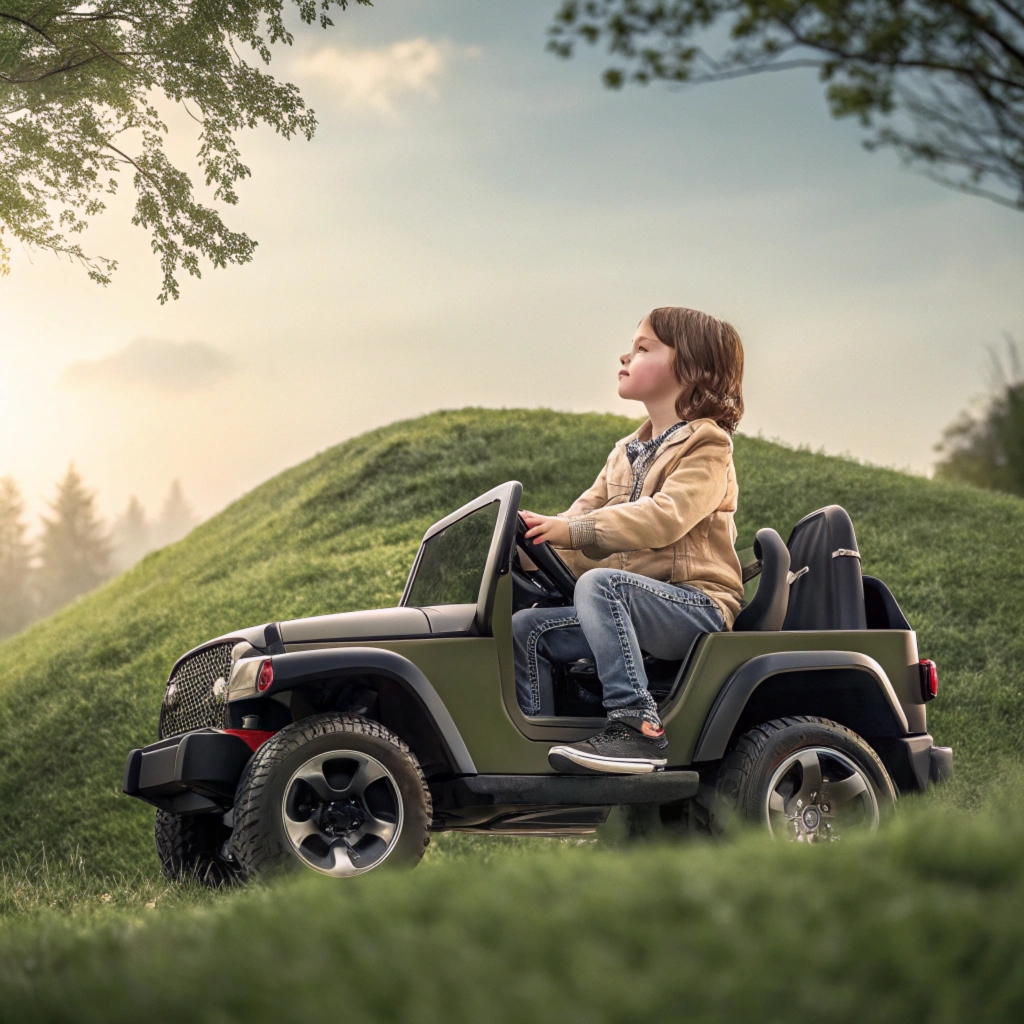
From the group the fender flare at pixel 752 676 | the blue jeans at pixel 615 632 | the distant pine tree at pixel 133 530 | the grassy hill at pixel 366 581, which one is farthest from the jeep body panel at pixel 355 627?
the distant pine tree at pixel 133 530

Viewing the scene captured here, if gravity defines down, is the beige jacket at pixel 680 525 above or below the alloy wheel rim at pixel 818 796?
→ above

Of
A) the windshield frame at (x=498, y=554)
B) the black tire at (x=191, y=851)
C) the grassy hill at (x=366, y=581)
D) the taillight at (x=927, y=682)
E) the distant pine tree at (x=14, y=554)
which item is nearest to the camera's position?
the windshield frame at (x=498, y=554)

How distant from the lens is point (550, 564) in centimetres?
496

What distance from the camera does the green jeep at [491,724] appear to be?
4094mm

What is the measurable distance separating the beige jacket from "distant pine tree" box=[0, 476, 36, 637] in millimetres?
85393

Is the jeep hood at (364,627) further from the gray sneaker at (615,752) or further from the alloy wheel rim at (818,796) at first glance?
the alloy wheel rim at (818,796)

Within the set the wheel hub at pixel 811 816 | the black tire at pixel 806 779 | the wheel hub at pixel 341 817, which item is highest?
the wheel hub at pixel 341 817

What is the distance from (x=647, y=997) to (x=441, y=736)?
2531mm

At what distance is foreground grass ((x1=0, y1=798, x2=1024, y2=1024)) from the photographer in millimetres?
1791

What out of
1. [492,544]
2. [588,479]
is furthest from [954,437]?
[492,544]

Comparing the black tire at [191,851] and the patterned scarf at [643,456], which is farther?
the patterned scarf at [643,456]

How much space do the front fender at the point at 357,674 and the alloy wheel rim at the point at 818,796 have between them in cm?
141

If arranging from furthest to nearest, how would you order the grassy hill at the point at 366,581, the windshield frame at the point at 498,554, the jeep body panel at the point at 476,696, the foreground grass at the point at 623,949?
1. the grassy hill at the point at 366,581
2. the windshield frame at the point at 498,554
3. the jeep body panel at the point at 476,696
4. the foreground grass at the point at 623,949

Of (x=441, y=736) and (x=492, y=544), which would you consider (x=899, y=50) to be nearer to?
(x=492, y=544)
